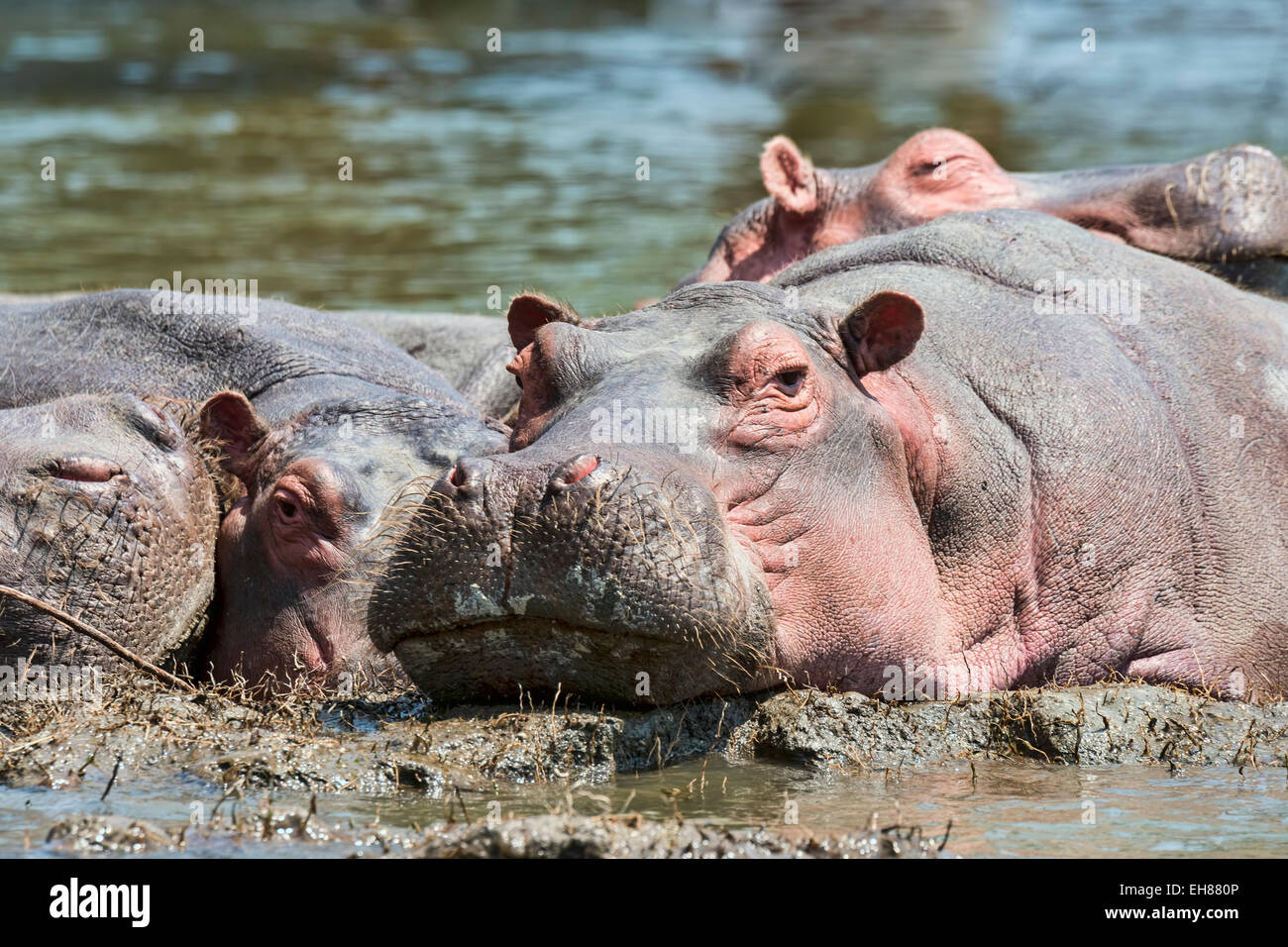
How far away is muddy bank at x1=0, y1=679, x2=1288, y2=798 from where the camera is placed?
481 cm

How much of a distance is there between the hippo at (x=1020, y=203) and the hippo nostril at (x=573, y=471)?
9.91 ft

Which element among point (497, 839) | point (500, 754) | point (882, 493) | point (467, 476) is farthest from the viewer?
point (882, 493)

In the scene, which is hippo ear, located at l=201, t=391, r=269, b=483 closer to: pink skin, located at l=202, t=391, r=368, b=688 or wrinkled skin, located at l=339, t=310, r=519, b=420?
pink skin, located at l=202, t=391, r=368, b=688

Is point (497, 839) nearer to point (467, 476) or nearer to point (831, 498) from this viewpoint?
point (467, 476)

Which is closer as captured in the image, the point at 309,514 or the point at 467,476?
the point at 467,476

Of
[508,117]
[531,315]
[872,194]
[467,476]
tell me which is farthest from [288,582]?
[508,117]

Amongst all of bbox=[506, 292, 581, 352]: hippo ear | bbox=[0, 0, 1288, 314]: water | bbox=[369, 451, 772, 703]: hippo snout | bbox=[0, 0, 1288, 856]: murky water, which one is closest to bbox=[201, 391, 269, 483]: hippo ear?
bbox=[506, 292, 581, 352]: hippo ear

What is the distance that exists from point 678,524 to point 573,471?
0.93ft

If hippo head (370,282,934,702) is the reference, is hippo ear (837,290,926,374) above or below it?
above

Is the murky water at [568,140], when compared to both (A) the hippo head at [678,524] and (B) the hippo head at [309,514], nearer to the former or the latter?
(A) the hippo head at [678,524]

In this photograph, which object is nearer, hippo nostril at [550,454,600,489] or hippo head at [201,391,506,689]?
hippo nostril at [550,454,600,489]

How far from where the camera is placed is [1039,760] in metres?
5.18

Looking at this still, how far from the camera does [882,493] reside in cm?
520

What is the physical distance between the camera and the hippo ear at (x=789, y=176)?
26.1ft
